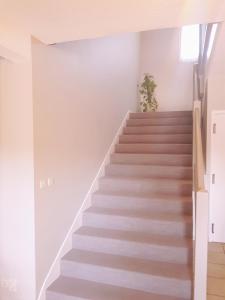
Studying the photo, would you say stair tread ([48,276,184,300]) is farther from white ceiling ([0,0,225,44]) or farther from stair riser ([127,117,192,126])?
stair riser ([127,117,192,126])

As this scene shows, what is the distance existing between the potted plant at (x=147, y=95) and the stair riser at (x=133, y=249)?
3.89 metres

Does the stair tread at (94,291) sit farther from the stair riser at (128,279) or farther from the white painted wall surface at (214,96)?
the white painted wall surface at (214,96)

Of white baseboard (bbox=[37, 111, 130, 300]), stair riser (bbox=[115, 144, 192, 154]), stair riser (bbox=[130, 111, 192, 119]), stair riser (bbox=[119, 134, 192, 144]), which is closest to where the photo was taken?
white baseboard (bbox=[37, 111, 130, 300])

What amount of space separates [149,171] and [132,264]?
1420mm

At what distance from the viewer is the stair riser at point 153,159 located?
3793 mm

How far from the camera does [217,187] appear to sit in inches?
147

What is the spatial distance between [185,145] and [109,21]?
2564 mm

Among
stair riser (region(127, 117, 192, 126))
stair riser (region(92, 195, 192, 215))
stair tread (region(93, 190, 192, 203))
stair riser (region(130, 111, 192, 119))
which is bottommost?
stair riser (region(92, 195, 192, 215))

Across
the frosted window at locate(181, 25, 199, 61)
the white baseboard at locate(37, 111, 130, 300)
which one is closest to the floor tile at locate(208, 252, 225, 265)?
the white baseboard at locate(37, 111, 130, 300)

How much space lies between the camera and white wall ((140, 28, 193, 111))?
640 centimetres

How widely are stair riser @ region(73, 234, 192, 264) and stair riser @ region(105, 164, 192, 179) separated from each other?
1.15 metres

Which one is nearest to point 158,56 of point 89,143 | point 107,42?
point 107,42

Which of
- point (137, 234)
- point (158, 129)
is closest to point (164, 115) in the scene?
point (158, 129)

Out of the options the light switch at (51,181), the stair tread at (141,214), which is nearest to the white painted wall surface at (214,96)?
the stair tread at (141,214)
